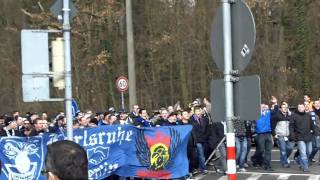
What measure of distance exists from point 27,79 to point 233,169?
3.32 m

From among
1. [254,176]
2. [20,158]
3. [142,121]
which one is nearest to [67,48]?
[20,158]

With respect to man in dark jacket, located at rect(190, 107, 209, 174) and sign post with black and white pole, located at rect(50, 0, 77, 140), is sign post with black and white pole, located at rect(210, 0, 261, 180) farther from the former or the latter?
man in dark jacket, located at rect(190, 107, 209, 174)

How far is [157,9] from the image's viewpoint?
1400 inches

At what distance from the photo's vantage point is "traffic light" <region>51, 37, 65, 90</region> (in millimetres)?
8930

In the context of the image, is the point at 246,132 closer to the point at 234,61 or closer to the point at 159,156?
the point at 159,156

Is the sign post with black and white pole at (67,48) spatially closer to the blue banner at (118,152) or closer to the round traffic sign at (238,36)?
the round traffic sign at (238,36)

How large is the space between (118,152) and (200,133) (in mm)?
3517

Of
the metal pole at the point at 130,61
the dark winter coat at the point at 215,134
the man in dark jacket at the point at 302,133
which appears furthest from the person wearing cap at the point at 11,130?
the metal pole at the point at 130,61

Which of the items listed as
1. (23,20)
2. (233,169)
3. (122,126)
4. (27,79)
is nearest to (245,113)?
(233,169)

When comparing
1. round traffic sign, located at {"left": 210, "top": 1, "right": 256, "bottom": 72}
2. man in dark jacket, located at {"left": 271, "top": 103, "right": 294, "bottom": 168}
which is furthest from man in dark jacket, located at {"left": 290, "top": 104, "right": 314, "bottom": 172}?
round traffic sign, located at {"left": 210, "top": 1, "right": 256, "bottom": 72}

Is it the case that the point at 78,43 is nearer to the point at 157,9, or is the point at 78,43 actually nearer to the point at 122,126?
the point at 157,9

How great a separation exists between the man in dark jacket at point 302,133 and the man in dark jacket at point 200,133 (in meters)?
2.22

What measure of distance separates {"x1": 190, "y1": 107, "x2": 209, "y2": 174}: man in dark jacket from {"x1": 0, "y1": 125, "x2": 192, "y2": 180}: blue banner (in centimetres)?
162

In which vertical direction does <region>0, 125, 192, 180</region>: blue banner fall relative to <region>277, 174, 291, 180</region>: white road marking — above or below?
Result: above
